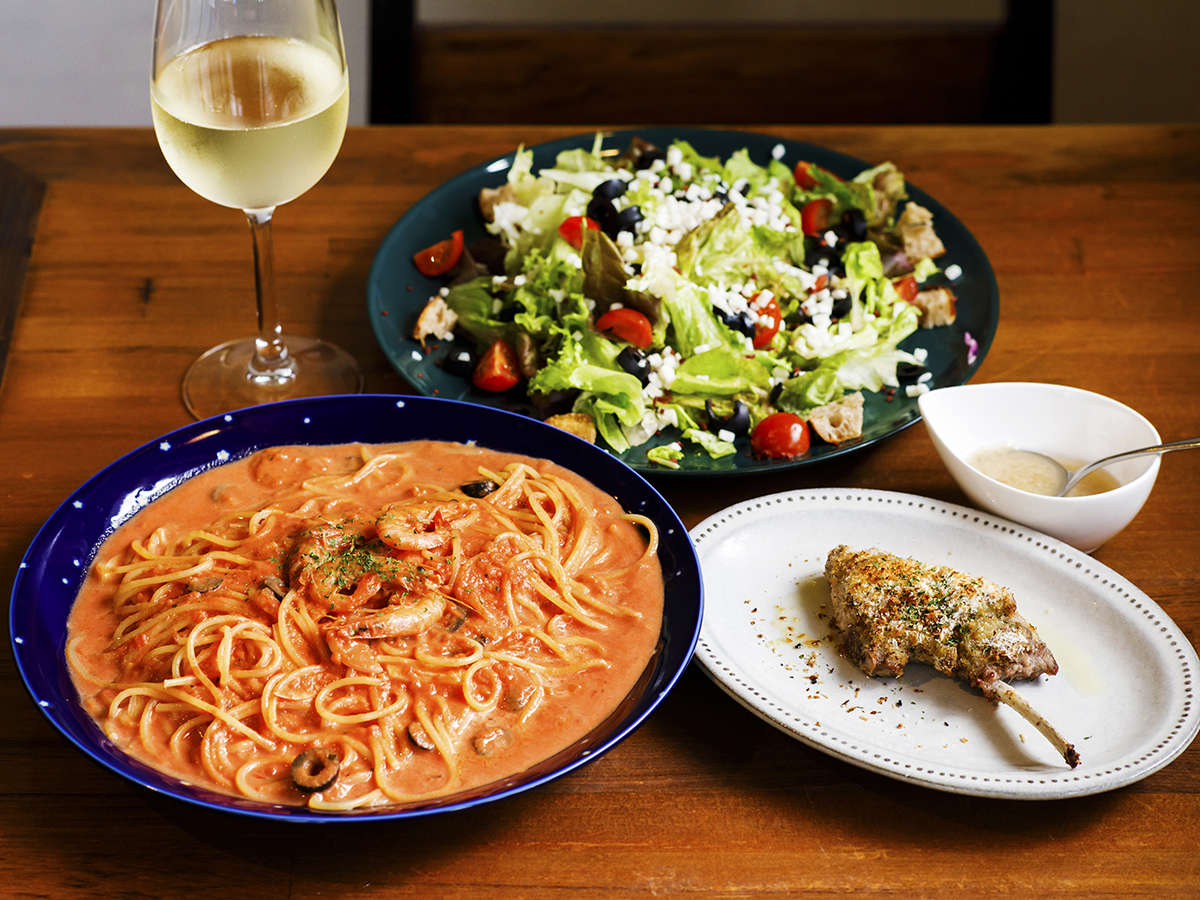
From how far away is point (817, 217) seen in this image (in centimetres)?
337

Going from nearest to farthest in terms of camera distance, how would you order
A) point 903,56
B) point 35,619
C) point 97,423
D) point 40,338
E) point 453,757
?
1. point 453,757
2. point 35,619
3. point 97,423
4. point 40,338
5. point 903,56

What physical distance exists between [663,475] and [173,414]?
118 cm

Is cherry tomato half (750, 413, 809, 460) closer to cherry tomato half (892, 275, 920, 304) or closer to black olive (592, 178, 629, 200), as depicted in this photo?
cherry tomato half (892, 275, 920, 304)

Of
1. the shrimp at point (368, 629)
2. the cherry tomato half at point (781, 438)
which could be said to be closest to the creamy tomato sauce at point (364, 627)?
the shrimp at point (368, 629)

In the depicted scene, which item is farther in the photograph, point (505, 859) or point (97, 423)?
point (97, 423)

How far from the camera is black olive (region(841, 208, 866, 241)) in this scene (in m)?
3.33

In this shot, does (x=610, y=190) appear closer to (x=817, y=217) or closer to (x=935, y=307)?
(x=817, y=217)

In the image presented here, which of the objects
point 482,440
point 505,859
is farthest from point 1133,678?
point 482,440

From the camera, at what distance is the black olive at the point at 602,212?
3184 mm

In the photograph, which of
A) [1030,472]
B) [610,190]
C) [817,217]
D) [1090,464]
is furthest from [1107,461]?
[610,190]

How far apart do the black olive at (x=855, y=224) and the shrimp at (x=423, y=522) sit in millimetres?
1549

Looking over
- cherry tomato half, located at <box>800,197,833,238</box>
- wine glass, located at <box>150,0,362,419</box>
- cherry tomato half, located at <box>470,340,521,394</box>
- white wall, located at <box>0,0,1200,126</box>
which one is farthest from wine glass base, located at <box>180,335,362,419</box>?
white wall, located at <box>0,0,1200,126</box>

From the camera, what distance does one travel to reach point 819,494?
8.31 feet

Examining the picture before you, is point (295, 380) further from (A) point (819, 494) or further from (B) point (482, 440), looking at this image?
(A) point (819, 494)
